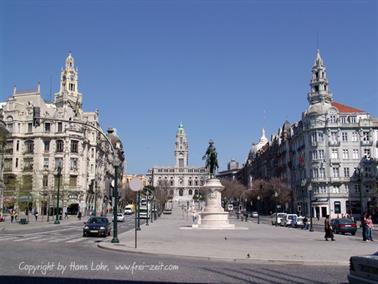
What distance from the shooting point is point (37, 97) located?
10038 centimetres

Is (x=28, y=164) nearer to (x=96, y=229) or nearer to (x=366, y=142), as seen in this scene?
(x=96, y=229)

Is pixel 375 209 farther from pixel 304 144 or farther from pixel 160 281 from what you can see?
pixel 160 281

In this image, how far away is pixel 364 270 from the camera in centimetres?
875

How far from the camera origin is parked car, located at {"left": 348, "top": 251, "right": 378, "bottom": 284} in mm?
8367

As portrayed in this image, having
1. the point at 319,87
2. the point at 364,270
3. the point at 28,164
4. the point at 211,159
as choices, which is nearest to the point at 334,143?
the point at 319,87

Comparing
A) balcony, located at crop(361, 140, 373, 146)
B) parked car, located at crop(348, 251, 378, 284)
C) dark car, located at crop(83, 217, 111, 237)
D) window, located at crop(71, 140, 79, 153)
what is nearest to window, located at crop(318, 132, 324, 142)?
balcony, located at crop(361, 140, 373, 146)

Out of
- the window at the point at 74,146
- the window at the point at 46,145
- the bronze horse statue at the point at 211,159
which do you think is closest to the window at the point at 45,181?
the window at the point at 46,145

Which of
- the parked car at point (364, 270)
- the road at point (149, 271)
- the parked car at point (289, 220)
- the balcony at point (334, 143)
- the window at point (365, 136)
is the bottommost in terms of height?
the parked car at point (289, 220)

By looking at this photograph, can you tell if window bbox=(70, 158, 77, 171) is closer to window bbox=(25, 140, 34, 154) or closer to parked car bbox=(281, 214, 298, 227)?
window bbox=(25, 140, 34, 154)

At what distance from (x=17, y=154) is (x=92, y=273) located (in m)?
83.8

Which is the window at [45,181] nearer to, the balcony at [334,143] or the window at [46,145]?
the window at [46,145]

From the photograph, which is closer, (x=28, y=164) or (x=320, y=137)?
(x=28, y=164)

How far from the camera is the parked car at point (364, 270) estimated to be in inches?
329

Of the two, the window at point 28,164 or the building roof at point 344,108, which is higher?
the building roof at point 344,108
